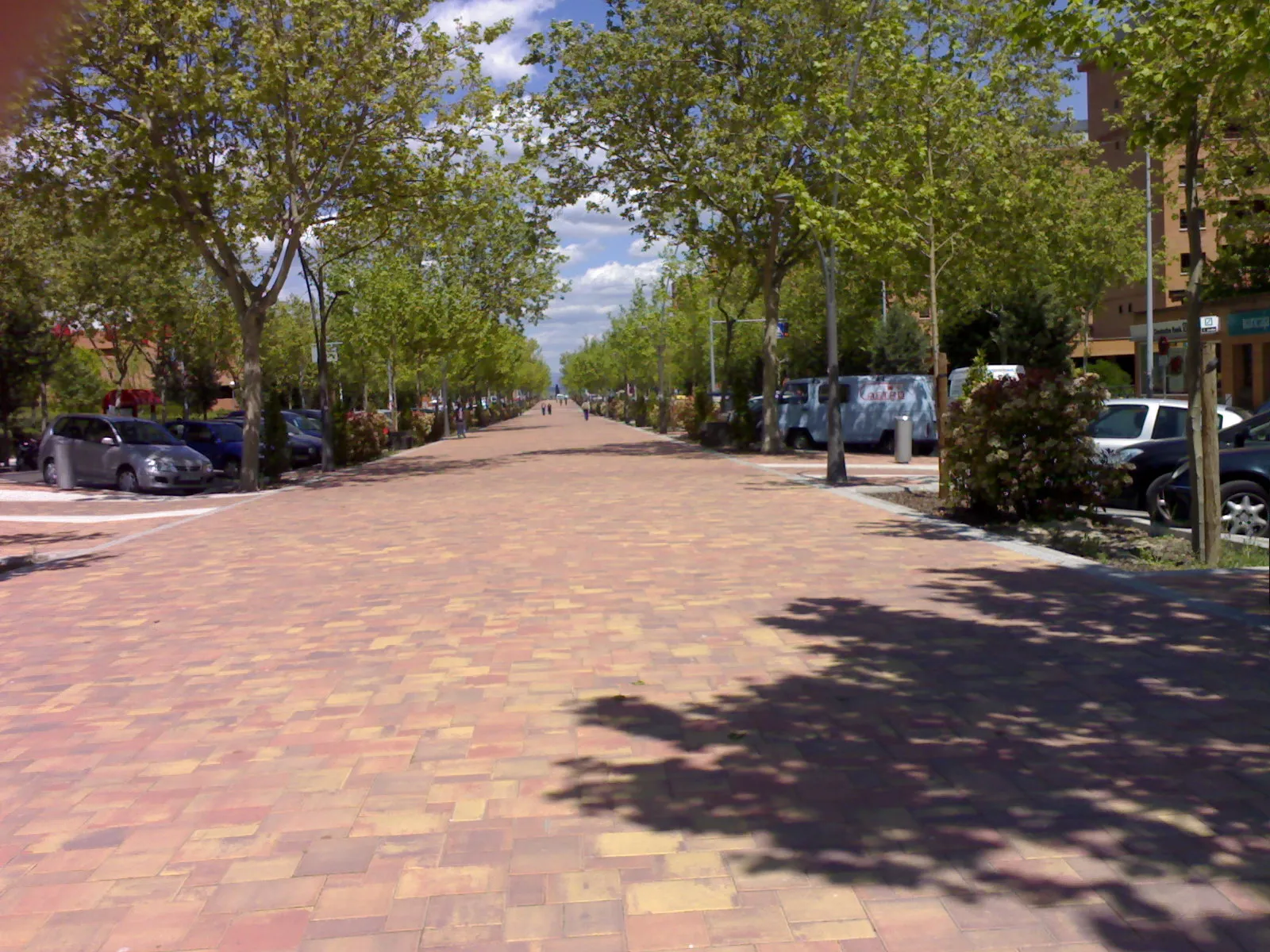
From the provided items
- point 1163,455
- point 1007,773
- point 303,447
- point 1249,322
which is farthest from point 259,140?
point 1249,322

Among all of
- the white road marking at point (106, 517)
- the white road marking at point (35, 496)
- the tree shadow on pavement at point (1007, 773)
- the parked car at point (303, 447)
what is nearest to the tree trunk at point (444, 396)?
the parked car at point (303, 447)

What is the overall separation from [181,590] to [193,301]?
33111 mm

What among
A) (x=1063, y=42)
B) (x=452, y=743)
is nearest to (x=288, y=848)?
(x=452, y=743)

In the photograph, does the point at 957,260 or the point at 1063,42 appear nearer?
the point at 1063,42

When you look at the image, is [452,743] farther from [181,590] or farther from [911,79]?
[911,79]

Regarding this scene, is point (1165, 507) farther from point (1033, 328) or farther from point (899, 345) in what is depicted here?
point (899, 345)

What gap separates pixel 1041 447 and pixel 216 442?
19600 mm

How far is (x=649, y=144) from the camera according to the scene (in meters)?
30.1

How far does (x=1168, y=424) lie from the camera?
1462 centimetres

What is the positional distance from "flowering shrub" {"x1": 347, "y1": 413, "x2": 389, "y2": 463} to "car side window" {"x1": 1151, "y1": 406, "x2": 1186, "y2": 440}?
21213 mm

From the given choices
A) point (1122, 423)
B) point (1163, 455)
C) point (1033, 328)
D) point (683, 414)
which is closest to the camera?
point (1163, 455)

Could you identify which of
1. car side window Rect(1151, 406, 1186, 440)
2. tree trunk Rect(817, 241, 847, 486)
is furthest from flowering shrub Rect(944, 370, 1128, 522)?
tree trunk Rect(817, 241, 847, 486)

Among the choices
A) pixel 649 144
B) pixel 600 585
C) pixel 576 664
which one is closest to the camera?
pixel 576 664

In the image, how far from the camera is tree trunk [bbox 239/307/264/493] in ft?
73.8
